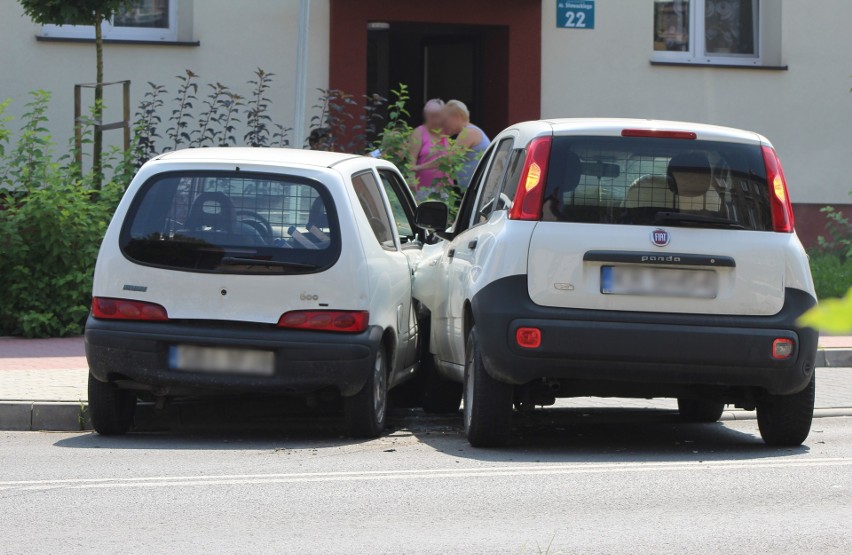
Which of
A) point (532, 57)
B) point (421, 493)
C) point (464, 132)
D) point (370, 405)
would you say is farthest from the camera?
point (532, 57)

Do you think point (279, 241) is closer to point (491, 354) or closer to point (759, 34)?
point (491, 354)

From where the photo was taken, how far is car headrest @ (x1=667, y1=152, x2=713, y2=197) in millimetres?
7180

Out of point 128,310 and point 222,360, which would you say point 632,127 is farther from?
point 128,310

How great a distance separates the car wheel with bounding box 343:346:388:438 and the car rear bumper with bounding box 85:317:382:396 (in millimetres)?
225

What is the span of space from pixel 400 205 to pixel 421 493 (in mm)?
3745

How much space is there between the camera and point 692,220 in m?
7.09

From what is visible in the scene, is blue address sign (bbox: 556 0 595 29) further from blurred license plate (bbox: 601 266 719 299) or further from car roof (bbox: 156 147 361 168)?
blurred license plate (bbox: 601 266 719 299)

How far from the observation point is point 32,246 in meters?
12.2

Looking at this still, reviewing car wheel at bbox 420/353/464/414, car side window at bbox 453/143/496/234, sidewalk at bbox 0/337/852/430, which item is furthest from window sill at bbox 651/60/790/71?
car side window at bbox 453/143/496/234

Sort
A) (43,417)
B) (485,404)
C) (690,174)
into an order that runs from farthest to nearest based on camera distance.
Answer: (43,417) → (485,404) → (690,174)

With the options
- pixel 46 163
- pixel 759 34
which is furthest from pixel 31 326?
pixel 759 34

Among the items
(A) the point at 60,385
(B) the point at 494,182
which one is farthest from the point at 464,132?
(B) the point at 494,182

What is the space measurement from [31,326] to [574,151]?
21.1 feet

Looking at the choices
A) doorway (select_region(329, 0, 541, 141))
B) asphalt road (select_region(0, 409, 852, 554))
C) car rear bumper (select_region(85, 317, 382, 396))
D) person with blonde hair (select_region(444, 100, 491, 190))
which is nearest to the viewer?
asphalt road (select_region(0, 409, 852, 554))
